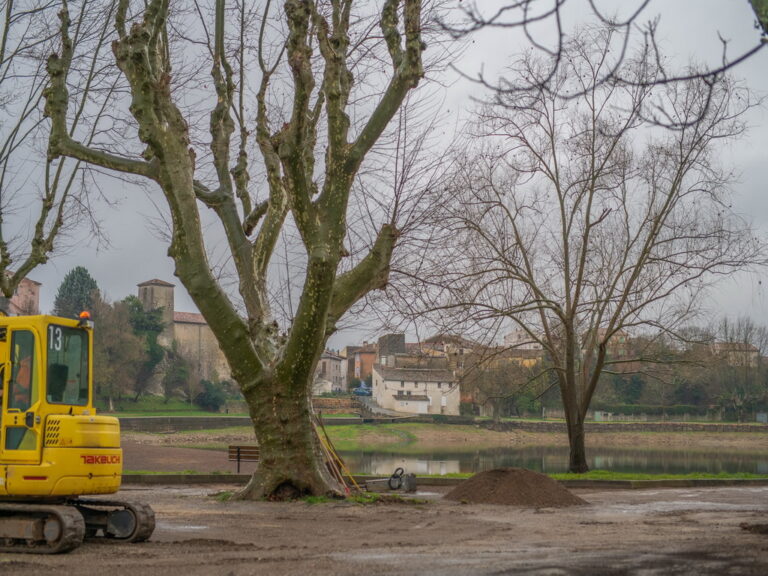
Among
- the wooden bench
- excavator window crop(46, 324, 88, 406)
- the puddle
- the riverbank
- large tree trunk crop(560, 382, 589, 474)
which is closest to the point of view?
excavator window crop(46, 324, 88, 406)

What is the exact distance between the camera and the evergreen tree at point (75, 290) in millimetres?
95188

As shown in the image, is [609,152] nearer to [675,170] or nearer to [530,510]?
[675,170]

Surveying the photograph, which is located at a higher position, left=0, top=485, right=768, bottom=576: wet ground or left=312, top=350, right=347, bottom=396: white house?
left=312, top=350, right=347, bottom=396: white house

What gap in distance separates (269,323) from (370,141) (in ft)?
14.7

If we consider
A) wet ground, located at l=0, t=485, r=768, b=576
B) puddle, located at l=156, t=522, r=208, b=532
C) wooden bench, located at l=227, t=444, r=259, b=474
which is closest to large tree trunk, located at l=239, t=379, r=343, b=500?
wet ground, located at l=0, t=485, r=768, b=576

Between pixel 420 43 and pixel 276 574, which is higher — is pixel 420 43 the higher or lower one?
the higher one

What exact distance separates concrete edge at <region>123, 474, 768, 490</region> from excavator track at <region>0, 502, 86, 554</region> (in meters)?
12.0

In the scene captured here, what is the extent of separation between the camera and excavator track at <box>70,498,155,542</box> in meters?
10.8

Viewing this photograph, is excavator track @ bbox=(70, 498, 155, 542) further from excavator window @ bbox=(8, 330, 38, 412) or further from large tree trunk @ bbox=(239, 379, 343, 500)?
large tree trunk @ bbox=(239, 379, 343, 500)

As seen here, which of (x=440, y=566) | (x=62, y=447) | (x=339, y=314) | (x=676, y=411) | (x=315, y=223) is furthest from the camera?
(x=676, y=411)

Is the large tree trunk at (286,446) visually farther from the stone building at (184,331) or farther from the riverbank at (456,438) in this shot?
the stone building at (184,331)

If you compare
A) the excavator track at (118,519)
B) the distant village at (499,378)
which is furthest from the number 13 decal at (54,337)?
the distant village at (499,378)

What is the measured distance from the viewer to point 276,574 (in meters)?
8.29

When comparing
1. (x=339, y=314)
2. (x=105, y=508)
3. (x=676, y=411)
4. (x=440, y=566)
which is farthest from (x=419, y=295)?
(x=676, y=411)
